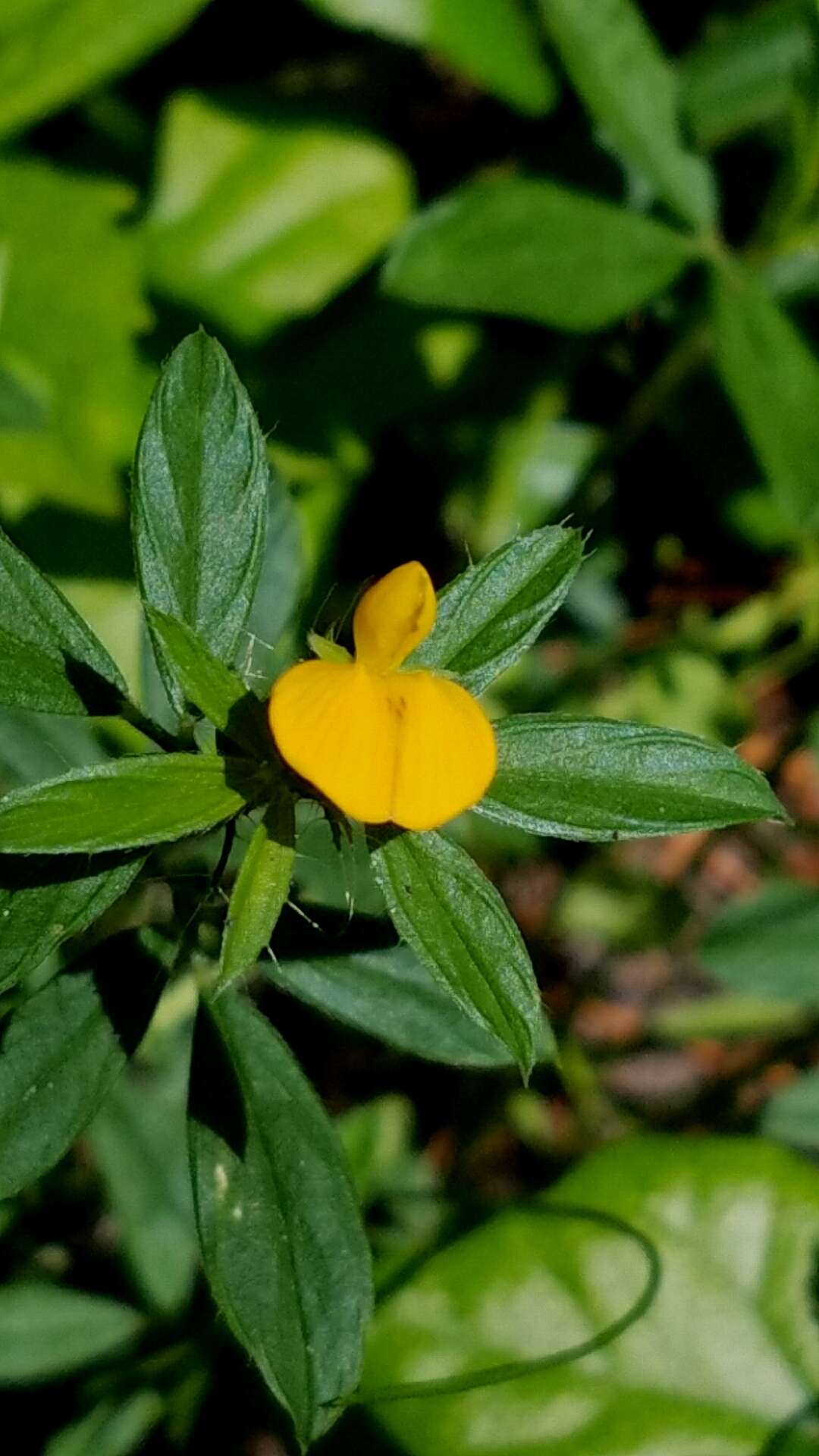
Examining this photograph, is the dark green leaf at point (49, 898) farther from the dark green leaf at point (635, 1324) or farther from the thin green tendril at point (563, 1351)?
the dark green leaf at point (635, 1324)

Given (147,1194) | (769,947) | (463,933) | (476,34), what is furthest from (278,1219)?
(476,34)

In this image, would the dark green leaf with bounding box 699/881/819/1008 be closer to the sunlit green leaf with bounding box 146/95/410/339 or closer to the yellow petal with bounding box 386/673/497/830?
the sunlit green leaf with bounding box 146/95/410/339

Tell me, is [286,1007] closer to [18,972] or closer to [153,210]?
[153,210]

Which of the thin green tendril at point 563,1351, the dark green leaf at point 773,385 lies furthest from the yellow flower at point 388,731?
the dark green leaf at point 773,385

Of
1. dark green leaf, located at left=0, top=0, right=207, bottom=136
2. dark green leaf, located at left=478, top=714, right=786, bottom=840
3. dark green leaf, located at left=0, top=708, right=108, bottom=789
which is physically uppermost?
dark green leaf, located at left=0, top=0, right=207, bottom=136

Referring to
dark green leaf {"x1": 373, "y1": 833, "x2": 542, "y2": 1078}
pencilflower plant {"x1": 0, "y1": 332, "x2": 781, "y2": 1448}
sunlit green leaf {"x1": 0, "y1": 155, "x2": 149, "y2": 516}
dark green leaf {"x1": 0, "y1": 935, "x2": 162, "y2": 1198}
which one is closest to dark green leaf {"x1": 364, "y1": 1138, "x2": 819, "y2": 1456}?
pencilflower plant {"x1": 0, "y1": 332, "x2": 781, "y2": 1448}

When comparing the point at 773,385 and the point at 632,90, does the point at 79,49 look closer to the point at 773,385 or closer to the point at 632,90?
the point at 632,90
